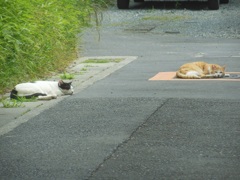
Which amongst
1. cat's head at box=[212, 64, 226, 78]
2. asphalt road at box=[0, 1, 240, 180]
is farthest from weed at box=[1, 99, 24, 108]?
cat's head at box=[212, 64, 226, 78]

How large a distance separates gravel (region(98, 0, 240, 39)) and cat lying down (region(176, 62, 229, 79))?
832cm

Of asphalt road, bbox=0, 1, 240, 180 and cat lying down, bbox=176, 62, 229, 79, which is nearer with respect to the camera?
asphalt road, bbox=0, 1, 240, 180

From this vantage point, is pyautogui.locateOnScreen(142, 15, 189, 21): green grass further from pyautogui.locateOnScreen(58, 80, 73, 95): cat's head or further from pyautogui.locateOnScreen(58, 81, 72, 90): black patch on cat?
pyautogui.locateOnScreen(58, 81, 72, 90): black patch on cat

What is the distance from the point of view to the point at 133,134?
32.9 feet

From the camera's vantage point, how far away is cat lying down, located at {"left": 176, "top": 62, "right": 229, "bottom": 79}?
15.2 m

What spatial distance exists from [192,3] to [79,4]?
13.1 metres

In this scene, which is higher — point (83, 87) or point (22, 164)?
point (22, 164)

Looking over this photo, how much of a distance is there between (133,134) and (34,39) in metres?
5.88

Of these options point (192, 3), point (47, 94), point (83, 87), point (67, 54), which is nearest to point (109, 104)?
point (47, 94)

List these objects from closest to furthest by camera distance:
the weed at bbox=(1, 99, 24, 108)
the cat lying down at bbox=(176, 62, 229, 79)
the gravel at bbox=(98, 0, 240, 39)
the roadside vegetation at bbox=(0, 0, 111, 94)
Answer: the weed at bbox=(1, 99, 24, 108), the roadside vegetation at bbox=(0, 0, 111, 94), the cat lying down at bbox=(176, 62, 229, 79), the gravel at bbox=(98, 0, 240, 39)

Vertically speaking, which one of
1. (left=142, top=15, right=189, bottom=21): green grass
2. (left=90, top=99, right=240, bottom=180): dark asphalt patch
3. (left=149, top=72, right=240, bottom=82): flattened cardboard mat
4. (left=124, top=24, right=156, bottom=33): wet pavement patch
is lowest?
(left=142, top=15, right=189, bottom=21): green grass

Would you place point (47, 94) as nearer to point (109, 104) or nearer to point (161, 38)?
point (109, 104)

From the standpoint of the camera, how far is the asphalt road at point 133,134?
26.9 feet

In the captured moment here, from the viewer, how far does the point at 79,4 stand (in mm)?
19984
